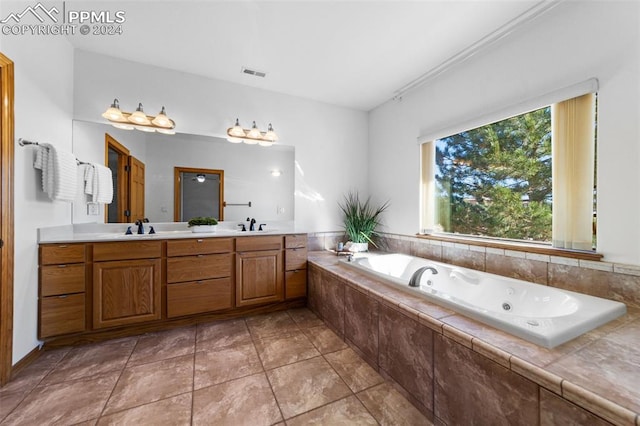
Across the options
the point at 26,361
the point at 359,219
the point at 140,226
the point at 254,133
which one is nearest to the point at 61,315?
the point at 26,361

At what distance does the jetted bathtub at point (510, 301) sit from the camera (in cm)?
113

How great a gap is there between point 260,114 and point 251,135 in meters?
0.34

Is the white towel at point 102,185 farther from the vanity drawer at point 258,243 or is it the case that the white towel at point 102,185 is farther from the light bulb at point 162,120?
the vanity drawer at point 258,243

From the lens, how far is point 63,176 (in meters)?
1.87

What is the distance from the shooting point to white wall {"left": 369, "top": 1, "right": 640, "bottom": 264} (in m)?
1.47

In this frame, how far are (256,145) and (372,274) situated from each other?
2.06 metres

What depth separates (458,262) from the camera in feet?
7.97

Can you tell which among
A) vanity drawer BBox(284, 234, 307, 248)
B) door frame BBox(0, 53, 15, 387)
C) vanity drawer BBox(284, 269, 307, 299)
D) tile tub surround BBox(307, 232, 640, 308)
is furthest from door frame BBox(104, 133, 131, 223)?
tile tub surround BBox(307, 232, 640, 308)

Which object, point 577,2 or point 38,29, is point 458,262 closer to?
point 577,2

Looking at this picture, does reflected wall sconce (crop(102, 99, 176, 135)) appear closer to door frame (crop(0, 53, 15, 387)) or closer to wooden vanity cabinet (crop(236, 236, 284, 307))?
door frame (crop(0, 53, 15, 387))

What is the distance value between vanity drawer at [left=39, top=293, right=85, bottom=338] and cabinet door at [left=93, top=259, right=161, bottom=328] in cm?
9

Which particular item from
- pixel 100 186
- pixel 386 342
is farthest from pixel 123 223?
pixel 386 342

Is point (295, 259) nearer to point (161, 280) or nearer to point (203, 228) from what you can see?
point (203, 228)

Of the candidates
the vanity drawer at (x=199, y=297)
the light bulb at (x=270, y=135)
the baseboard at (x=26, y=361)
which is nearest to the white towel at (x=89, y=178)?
the vanity drawer at (x=199, y=297)
